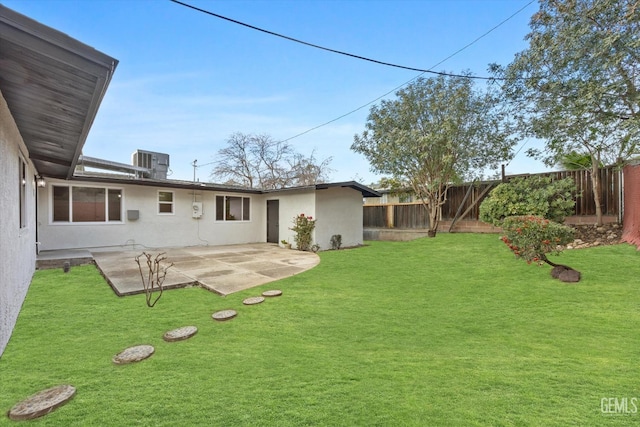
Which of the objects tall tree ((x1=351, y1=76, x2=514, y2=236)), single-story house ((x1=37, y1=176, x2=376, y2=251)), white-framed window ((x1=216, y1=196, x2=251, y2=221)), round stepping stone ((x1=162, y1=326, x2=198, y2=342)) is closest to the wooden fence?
tall tree ((x1=351, y1=76, x2=514, y2=236))

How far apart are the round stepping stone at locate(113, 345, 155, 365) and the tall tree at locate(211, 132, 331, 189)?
20330 millimetres

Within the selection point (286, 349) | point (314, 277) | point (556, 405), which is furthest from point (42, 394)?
point (314, 277)

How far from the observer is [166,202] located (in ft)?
35.8

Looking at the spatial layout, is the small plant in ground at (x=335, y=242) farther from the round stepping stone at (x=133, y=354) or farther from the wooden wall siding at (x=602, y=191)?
the round stepping stone at (x=133, y=354)

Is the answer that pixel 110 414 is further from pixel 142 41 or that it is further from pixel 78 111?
pixel 142 41

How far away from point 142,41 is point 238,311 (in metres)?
8.82

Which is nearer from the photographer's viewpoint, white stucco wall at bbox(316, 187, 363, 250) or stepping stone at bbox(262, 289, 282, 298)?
stepping stone at bbox(262, 289, 282, 298)

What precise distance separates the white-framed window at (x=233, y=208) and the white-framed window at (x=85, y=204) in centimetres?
351

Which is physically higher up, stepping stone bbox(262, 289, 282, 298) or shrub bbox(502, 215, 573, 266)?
shrub bbox(502, 215, 573, 266)

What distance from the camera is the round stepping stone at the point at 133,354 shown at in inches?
105

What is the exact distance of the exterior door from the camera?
41.3 ft

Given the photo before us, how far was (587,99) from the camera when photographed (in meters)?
5.80

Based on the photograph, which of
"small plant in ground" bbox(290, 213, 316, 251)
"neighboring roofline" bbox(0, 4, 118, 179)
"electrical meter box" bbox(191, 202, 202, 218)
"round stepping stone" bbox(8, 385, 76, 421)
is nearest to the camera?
"neighboring roofline" bbox(0, 4, 118, 179)

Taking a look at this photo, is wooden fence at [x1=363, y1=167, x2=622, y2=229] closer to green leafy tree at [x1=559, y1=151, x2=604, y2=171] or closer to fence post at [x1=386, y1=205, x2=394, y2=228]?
fence post at [x1=386, y1=205, x2=394, y2=228]
